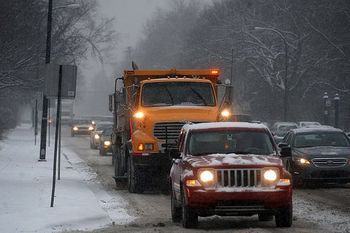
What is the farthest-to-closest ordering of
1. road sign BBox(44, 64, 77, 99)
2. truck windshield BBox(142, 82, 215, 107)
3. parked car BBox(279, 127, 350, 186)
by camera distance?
parked car BBox(279, 127, 350, 186)
truck windshield BBox(142, 82, 215, 107)
road sign BBox(44, 64, 77, 99)

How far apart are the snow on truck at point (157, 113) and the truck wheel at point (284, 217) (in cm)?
779

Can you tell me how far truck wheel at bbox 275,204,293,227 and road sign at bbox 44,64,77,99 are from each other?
6039 millimetres

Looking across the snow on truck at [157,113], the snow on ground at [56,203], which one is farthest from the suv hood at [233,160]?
the snow on truck at [157,113]

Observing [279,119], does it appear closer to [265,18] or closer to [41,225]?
[265,18]

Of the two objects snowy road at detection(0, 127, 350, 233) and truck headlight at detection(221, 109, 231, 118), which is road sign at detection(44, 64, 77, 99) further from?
truck headlight at detection(221, 109, 231, 118)

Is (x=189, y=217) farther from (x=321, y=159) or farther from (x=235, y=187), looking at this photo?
(x=321, y=159)

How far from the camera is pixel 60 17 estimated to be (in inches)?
2442

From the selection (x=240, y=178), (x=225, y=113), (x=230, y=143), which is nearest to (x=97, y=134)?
(x=225, y=113)

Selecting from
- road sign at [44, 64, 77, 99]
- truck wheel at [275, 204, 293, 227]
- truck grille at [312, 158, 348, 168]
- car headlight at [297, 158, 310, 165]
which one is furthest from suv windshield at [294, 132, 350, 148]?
truck wheel at [275, 204, 293, 227]

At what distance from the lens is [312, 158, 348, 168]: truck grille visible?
26094mm

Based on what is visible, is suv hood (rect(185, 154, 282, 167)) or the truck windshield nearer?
suv hood (rect(185, 154, 282, 167))

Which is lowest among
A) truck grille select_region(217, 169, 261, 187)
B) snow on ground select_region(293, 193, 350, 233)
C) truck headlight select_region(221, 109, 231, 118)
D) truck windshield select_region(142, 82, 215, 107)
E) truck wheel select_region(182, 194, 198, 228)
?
snow on ground select_region(293, 193, 350, 233)

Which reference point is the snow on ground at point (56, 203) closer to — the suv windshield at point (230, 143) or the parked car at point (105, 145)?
the suv windshield at point (230, 143)

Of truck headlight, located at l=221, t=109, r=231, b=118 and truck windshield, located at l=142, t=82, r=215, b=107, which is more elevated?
truck windshield, located at l=142, t=82, r=215, b=107
